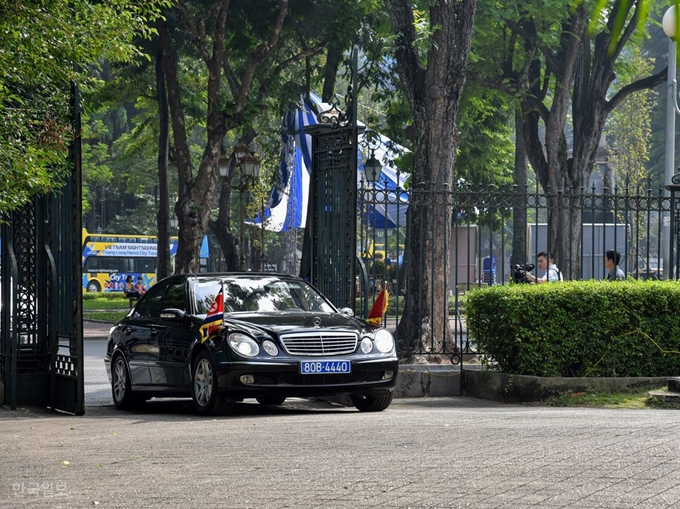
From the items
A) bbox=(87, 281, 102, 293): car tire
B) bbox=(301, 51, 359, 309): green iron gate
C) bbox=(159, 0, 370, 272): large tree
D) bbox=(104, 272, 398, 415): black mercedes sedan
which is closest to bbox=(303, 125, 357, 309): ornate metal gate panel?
bbox=(301, 51, 359, 309): green iron gate

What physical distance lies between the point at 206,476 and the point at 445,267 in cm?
982

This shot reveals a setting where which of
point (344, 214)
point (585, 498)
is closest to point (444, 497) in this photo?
point (585, 498)

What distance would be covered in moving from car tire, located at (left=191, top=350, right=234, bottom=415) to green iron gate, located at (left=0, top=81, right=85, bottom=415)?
1453 mm

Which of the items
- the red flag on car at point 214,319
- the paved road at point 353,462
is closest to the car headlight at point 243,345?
the red flag on car at point 214,319

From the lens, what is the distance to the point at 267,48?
2577cm

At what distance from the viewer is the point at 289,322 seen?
458 inches

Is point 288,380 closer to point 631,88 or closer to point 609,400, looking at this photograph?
point 609,400

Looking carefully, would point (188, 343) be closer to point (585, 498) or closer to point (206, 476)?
point (206, 476)

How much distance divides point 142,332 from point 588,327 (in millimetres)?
4936

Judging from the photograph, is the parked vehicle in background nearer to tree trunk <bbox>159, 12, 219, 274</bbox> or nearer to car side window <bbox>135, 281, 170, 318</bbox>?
tree trunk <bbox>159, 12, 219, 274</bbox>

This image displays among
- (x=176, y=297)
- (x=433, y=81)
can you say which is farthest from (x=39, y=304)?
(x=433, y=81)

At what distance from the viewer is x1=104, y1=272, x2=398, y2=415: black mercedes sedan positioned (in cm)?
1115

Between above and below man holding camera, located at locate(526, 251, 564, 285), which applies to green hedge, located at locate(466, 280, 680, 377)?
below

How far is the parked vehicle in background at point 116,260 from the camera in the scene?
2621 inches
